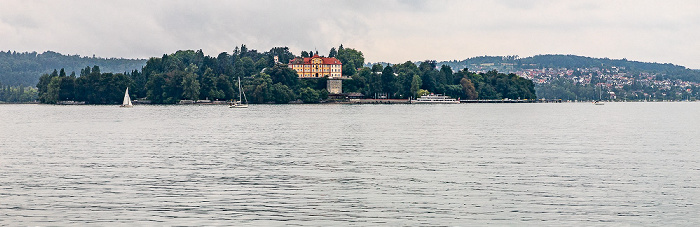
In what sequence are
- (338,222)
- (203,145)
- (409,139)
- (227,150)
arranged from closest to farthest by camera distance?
(338,222)
(227,150)
(203,145)
(409,139)

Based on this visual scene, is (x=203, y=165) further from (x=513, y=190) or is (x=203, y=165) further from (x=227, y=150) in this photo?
(x=513, y=190)

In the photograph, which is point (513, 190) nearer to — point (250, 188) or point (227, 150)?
point (250, 188)

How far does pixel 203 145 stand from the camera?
5400 cm

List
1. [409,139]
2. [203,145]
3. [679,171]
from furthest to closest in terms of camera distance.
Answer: [409,139]
[203,145]
[679,171]

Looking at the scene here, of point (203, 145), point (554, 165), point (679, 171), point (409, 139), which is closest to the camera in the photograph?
point (679, 171)

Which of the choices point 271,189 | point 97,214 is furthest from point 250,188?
Answer: point 97,214

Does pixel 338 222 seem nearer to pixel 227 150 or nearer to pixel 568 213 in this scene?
pixel 568 213

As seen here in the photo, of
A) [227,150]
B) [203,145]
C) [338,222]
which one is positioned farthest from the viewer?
[203,145]

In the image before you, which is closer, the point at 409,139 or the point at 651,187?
the point at 651,187

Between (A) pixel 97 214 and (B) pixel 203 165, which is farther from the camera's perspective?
(B) pixel 203 165

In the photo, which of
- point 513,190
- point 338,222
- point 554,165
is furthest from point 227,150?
point 338,222

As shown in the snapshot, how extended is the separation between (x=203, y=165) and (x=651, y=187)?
21.6 meters

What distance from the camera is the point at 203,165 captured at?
39125mm

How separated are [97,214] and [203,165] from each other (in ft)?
49.7
